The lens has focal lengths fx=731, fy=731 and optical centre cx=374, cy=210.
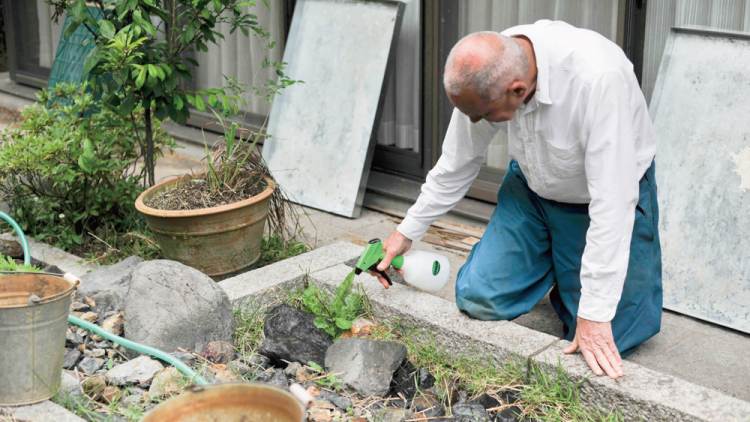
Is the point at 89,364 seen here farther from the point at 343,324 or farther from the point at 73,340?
the point at 343,324

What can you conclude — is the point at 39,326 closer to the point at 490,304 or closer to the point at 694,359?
the point at 490,304

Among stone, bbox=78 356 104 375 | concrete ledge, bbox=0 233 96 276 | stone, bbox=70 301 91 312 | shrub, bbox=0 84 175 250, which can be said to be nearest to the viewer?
stone, bbox=78 356 104 375

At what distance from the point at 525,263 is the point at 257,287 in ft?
3.84

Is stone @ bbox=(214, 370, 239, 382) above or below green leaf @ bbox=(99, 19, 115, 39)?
below

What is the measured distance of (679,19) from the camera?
3.72m

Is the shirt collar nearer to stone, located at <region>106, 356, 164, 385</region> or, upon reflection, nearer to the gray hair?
the gray hair

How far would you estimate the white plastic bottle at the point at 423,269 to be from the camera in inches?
→ 120

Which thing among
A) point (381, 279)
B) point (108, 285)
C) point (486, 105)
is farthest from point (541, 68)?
point (108, 285)

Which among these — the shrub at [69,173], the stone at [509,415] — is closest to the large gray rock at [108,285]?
the shrub at [69,173]

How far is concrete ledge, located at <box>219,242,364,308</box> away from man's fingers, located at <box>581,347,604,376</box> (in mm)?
1346

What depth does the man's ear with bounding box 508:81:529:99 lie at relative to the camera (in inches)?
91.0

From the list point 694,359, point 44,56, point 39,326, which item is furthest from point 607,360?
point 44,56

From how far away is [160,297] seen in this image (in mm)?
2840

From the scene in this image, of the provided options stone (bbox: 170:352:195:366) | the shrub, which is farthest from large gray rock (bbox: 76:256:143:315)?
the shrub
